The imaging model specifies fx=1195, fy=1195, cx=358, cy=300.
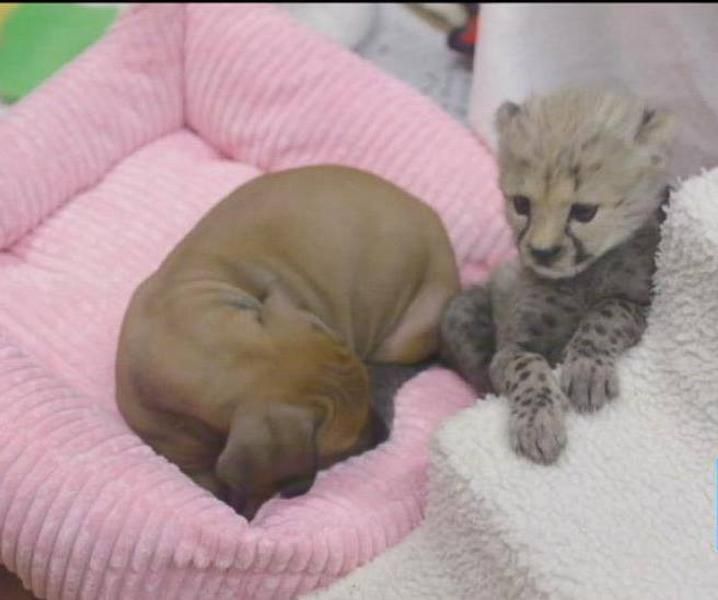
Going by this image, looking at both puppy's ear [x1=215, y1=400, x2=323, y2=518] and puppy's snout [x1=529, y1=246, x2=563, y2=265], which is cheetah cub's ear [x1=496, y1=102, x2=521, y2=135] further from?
puppy's ear [x1=215, y1=400, x2=323, y2=518]

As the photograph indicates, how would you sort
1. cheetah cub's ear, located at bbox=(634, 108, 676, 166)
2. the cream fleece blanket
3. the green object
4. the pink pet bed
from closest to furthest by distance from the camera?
1. the cream fleece blanket
2. the pink pet bed
3. cheetah cub's ear, located at bbox=(634, 108, 676, 166)
4. the green object

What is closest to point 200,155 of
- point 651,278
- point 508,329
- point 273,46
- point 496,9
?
point 273,46

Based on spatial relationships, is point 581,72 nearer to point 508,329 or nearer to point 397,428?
point 508,329

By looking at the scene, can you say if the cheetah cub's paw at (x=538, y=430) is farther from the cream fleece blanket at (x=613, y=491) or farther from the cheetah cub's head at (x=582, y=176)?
the cheetah cub's head at (x=582, y=176)

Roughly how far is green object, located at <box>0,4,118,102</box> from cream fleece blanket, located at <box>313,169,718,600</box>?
1175mm

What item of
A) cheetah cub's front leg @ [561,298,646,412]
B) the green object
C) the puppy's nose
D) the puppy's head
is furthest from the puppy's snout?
the green object

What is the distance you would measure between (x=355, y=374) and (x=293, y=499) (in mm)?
175

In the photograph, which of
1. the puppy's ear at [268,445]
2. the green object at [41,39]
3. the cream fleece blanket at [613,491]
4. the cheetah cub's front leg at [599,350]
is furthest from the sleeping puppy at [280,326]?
the green object at [41,39]

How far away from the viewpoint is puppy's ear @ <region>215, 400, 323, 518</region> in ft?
4.64

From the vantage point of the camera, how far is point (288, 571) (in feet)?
4.66

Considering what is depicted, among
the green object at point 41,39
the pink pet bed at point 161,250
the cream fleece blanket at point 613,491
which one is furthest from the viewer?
the green object at point 41,39

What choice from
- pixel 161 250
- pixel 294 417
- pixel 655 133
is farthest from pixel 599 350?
pixel 161 250

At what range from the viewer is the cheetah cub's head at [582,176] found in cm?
147

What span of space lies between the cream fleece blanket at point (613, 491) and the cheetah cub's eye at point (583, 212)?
0.32 ft
